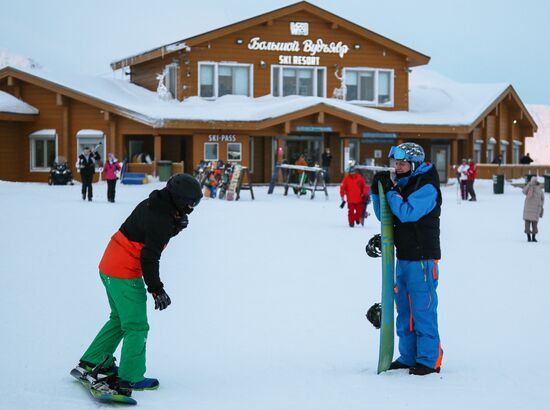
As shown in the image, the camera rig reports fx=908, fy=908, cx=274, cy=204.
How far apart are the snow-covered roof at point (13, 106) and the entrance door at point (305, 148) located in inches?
412

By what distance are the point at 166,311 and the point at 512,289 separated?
3.97 m

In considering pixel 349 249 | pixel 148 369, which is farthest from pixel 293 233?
pixel 148 369

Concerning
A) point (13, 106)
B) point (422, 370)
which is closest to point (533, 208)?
point (422, 370)

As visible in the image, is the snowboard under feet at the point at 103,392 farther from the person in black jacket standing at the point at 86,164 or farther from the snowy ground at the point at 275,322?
the person in black jacket standing at the point at 86,164

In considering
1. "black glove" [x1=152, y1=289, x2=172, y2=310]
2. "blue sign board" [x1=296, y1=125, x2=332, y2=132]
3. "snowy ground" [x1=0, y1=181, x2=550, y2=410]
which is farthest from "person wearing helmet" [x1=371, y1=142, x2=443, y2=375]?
"blue sign board" [x1=296, y1=125, x2=332, y2=132]

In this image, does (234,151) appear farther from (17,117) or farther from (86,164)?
(86,164)

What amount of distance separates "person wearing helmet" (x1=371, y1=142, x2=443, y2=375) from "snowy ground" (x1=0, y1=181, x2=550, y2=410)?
0.95ft

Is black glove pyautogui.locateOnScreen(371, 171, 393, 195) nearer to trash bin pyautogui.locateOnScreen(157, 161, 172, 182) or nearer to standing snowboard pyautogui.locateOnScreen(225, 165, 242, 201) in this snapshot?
standing snowboard pyautogui.locateOnScreen(225, 165, 242, 201)

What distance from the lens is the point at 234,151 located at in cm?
3609

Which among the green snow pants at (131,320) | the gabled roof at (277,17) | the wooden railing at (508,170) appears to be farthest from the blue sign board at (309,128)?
the green snow pants at (131,320)

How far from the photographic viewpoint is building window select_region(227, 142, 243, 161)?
3600 centimetres

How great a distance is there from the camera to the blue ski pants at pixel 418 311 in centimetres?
607

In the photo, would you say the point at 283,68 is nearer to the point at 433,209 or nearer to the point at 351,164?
the point at 351,164

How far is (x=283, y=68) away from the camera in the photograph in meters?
38.2
